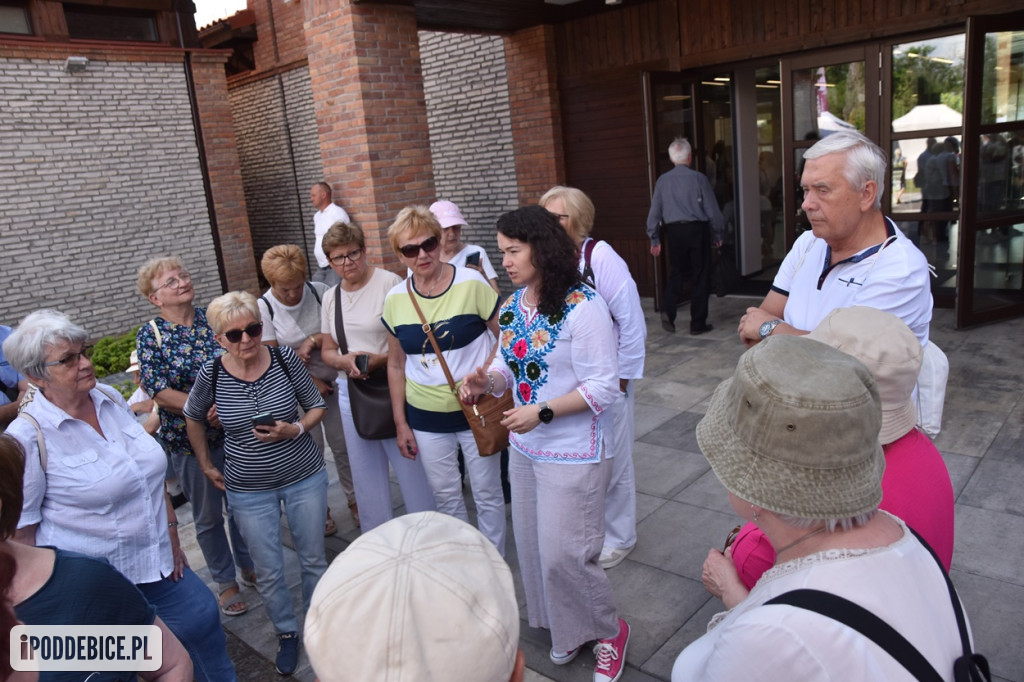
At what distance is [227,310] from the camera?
3.18 m

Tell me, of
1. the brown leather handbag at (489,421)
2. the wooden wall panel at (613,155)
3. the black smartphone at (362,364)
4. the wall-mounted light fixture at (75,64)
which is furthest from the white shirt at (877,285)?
the wall-mounted light fixture at (75,64)

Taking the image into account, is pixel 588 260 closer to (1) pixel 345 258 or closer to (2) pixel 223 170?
(1) pixel 345 258

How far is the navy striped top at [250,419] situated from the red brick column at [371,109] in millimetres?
3817

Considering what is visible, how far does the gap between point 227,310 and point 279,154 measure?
41.1 ft

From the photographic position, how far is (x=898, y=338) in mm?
1678

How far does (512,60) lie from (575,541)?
28.1 feet

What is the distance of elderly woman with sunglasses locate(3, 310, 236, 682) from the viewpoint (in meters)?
2.49

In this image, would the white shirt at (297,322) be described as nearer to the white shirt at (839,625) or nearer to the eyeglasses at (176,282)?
the eyeglasses at (176,282)

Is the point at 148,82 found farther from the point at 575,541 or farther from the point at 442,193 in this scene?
the point at 575,541

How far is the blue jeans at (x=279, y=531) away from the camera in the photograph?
3346 millimetres

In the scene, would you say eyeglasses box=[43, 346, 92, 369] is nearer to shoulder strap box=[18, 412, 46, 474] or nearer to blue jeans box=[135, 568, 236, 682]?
shoulder strap box=[18, 412, 46, 474]

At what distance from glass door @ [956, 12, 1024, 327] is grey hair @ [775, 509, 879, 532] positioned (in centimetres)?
668

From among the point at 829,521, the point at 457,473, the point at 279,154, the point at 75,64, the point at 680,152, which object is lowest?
the point at 457,473

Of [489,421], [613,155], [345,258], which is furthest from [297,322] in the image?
[613,155]
